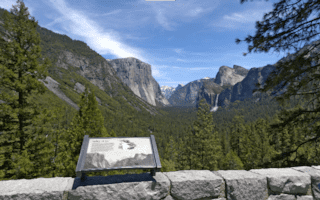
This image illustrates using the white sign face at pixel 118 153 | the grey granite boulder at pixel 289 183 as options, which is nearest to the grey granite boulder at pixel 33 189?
the white sign face at pixel 118 153

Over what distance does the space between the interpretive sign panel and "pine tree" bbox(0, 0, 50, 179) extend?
656 centimetres

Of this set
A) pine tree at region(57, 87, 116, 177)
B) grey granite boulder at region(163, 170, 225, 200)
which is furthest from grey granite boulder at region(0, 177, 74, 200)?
pine tree at region(57, 87, 116, 177)

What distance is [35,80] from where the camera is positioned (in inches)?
328

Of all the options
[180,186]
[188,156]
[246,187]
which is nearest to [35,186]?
[180,186]

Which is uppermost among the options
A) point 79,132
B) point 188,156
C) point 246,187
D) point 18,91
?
point 18,91

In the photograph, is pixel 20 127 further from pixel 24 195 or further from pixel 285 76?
pixel 285 76

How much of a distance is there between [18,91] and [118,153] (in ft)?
25.8

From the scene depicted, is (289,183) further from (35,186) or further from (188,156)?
(188,156)

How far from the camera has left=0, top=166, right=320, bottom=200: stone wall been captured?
2533 mm

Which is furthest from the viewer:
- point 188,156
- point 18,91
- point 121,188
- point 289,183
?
point 188,156

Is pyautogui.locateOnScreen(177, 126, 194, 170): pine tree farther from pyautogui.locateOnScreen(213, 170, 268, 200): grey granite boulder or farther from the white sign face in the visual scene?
the white sign face

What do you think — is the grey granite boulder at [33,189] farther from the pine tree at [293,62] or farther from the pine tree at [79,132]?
the pine tree at [79,132]

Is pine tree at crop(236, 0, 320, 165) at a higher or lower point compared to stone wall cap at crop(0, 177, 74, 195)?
higher

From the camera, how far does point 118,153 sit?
2859 mm
